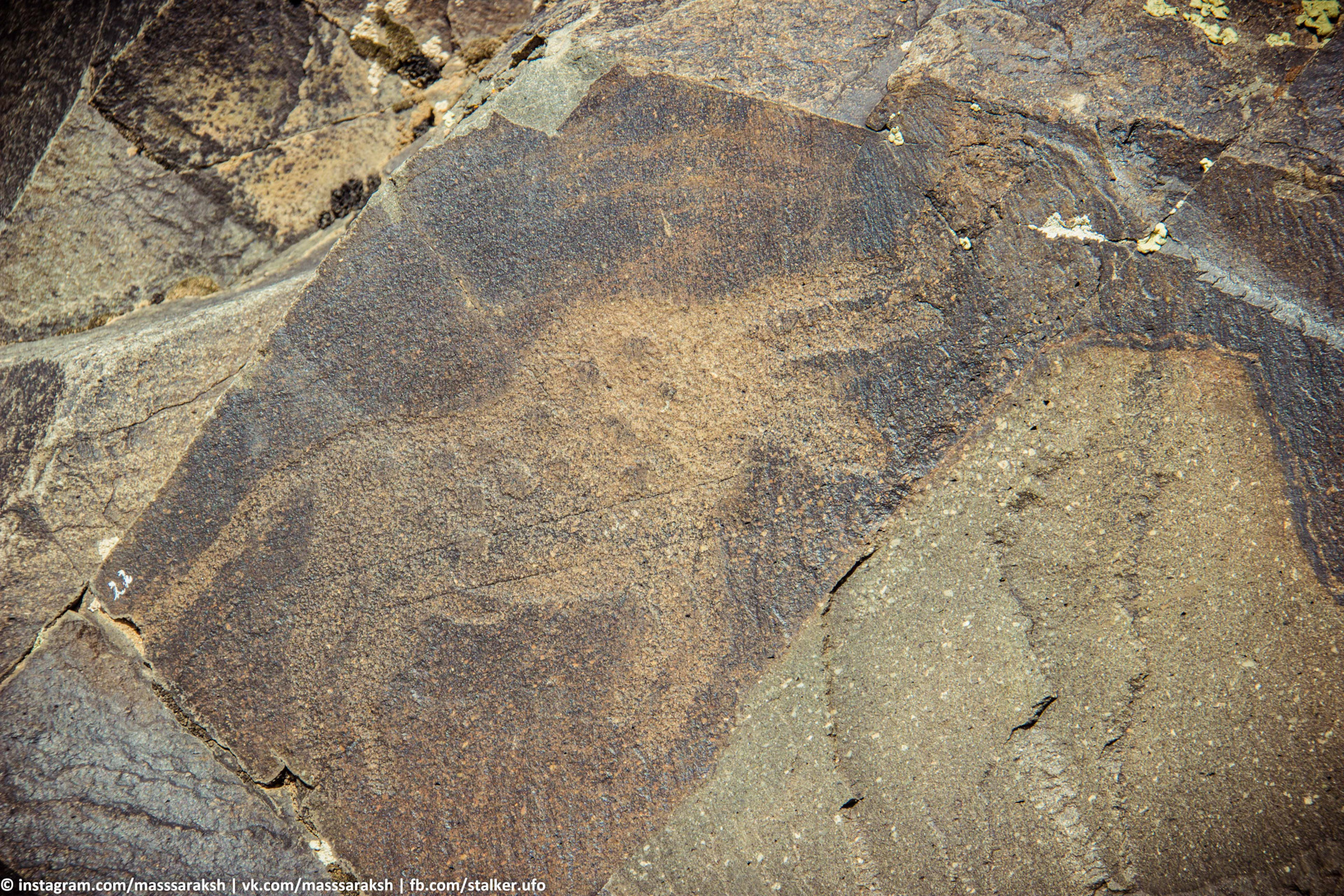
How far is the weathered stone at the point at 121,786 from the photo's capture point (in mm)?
1573

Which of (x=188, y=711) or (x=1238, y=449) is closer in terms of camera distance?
(x=1238, y=449)

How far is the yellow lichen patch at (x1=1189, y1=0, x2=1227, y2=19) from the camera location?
1.51 m

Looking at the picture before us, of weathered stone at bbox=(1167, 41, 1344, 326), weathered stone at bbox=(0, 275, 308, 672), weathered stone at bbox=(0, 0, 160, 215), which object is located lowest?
weathered stone at bbox=(1167, 41, 1344, 326)

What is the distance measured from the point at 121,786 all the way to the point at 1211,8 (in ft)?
9.87

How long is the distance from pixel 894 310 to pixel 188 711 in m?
1.81

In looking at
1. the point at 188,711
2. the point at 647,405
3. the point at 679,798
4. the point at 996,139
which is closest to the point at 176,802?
the point at 188,711

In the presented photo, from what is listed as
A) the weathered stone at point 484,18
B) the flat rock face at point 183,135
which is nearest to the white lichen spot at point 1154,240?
the weathered stone at point 484,18

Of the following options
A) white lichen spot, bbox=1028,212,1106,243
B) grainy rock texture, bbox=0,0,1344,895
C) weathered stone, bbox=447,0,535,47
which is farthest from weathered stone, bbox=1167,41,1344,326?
weathered stone, bbox=447,0,535,47

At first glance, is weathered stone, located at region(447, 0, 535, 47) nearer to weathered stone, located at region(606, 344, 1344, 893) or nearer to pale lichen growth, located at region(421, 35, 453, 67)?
pale lichen growth, located at region(421, 35, 453, 67)

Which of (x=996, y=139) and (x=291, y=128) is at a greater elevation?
(x=291, y=128)

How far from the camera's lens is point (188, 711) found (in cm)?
156

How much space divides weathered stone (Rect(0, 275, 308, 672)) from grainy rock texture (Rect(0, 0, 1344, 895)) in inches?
2.5

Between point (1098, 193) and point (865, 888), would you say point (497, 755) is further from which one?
point (1098, 193)

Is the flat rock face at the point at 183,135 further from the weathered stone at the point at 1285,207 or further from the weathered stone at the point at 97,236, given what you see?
the weathered stone at the point at 1285,207
